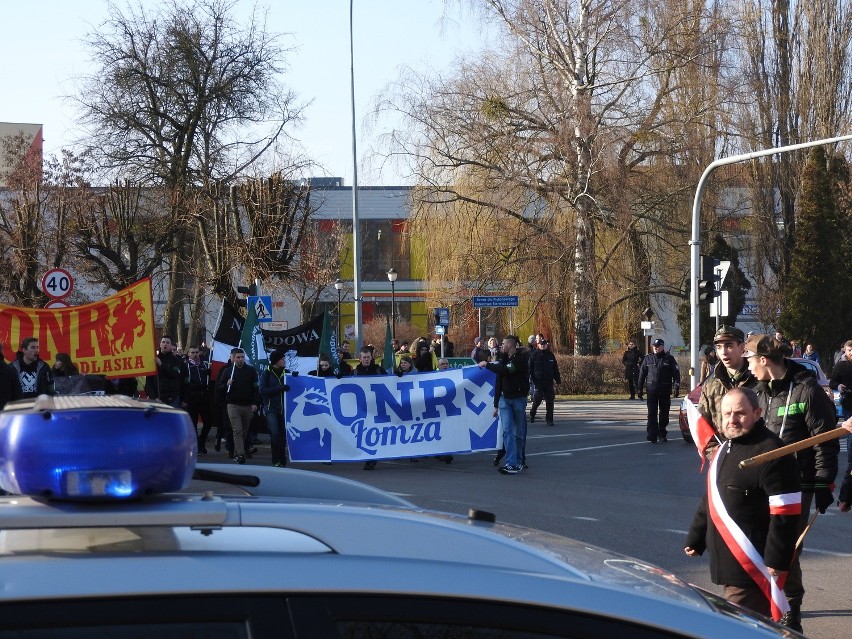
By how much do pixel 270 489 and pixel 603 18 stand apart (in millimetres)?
31643

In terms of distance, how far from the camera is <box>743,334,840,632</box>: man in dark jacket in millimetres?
6152

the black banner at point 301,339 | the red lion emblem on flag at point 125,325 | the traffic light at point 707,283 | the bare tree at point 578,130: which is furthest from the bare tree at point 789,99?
the red lion emblem on flag at point 125,325

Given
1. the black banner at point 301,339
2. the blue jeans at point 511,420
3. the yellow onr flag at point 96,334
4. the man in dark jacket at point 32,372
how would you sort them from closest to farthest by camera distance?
the man in dark jacket at point 32,372 < the blue jeans at point 511,420 < the yellow onr flag at point 96,334 < the black banner at point 301,339

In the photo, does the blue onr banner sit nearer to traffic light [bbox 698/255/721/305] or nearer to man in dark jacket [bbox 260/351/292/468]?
man in dark jacket [bbox 260/351/292/468]

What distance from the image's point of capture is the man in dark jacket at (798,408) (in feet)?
20.2

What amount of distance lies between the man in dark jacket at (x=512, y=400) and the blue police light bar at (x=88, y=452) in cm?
1328

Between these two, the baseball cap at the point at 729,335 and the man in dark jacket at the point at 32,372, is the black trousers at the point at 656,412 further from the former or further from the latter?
the baseball cap at the point at 729,335

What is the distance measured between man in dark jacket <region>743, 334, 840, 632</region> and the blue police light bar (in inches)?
183

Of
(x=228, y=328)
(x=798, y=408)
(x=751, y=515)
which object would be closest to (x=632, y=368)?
(x=228, y=328)

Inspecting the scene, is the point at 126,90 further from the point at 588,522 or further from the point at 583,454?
the point at 588,522

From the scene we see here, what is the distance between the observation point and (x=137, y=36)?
33.1 meters

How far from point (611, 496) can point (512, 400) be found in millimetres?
2727

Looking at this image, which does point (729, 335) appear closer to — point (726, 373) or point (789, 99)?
point (726, 373)

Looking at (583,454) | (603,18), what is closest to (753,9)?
(603,18)
